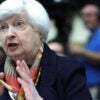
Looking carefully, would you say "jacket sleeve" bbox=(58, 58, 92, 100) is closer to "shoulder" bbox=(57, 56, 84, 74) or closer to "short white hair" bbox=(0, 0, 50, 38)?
"shoulder" bbox=(57, 56, 84, 74)

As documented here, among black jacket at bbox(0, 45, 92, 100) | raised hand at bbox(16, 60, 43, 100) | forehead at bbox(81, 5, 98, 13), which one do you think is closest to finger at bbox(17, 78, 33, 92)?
raised hand at bbox(16, 60, 43, 100)

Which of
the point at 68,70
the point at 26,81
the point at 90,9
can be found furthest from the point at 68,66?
the point at 90,9

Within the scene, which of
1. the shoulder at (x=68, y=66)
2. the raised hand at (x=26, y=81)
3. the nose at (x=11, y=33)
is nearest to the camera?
the raised hand at (x=26, y=81)

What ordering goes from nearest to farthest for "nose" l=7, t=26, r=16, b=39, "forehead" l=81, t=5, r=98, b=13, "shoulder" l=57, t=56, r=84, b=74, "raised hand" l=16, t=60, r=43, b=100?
"raised hand" l=16, t=60, r=43, b=100 → "nose" l=7, t=26, r=16, b=39 → "shoulder" l=57, t=56, r=84, b=74 → "forehead" l=81, t=5, r=98, b=13

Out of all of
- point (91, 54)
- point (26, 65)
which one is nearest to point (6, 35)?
point (26, 65)

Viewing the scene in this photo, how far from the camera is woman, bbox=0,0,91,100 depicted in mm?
3877

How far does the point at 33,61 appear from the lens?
4000 millimetres

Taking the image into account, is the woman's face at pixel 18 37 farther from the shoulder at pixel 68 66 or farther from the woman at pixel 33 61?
the shoulder at pixel 68 66

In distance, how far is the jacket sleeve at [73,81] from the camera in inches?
153

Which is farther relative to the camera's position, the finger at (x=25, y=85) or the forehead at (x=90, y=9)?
the forehead at (x=90, y=9)

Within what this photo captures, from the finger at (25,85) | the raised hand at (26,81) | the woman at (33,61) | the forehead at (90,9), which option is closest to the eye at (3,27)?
the woman at (33,61)

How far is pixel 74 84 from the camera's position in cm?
390

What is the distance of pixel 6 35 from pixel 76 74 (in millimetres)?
618

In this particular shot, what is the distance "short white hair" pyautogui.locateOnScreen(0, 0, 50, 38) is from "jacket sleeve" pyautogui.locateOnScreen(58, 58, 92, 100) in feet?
1.09
